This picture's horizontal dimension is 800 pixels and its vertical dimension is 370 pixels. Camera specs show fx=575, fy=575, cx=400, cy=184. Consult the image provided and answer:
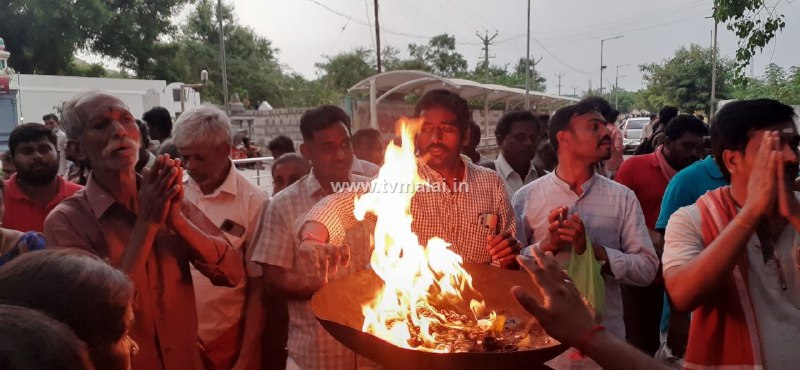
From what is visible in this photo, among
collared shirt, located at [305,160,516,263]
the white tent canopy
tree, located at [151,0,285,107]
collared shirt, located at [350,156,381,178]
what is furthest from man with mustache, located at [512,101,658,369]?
tree, located at [151,0,285,107]

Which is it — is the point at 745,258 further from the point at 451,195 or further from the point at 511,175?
the point at 511,175

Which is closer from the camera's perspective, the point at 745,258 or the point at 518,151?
the point at 745,258

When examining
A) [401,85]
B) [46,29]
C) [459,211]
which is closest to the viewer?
[459,211]

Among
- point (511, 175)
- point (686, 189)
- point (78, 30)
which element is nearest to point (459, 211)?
point (686, 189)

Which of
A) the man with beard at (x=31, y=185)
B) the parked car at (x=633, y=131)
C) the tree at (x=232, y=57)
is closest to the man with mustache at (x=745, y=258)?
the man with beard at (x=31, y=185)

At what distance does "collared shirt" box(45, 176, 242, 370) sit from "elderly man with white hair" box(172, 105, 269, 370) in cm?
66

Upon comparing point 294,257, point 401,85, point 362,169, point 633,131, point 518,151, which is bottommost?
point 294,257

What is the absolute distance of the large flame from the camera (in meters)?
2.43

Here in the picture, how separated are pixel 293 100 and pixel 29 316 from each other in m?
48.7

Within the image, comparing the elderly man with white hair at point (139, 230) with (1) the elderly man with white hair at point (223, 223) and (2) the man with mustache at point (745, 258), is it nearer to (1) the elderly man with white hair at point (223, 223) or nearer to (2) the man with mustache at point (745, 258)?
(1) the elderly man with white hair at point (223, 223)

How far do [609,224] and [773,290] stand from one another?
3.55 ft

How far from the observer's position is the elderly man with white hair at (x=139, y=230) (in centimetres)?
239

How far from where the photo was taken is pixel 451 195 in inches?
127

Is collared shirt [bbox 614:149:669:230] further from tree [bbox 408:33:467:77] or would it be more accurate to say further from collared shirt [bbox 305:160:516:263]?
tree [bbox 408:33:467:77]
